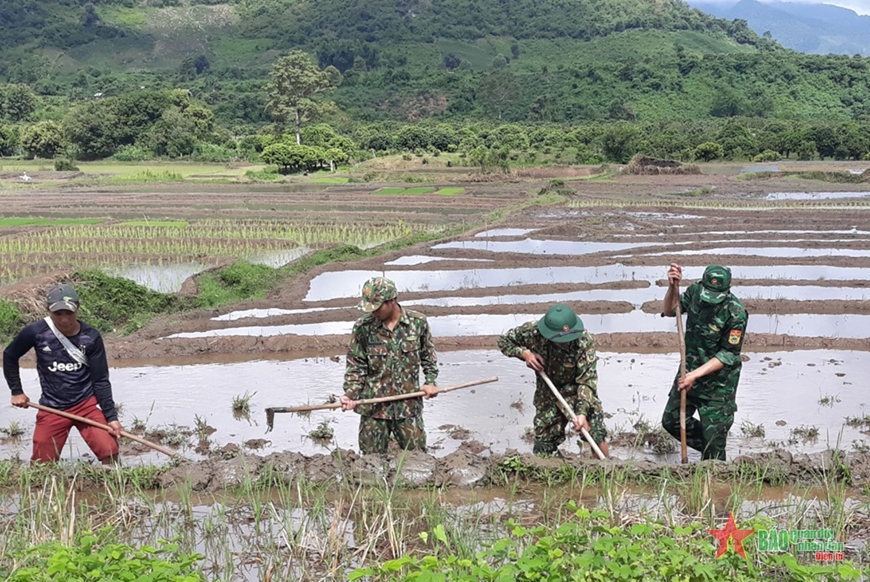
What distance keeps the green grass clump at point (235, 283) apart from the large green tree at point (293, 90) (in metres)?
39.2

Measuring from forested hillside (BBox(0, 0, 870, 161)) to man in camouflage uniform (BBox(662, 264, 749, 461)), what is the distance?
37.2 m

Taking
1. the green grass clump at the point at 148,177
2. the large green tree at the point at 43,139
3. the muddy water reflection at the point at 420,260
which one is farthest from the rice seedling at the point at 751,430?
the large green tree at the point at 43,139

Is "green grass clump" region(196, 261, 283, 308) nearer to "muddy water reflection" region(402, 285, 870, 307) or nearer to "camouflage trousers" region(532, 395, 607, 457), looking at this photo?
"muddy water reflection" region(402, 285, 870, 307)

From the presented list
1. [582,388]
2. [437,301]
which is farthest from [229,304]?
[582,388]

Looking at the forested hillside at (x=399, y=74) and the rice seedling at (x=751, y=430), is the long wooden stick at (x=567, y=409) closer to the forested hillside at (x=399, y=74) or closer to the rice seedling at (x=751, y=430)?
the rice seedling at (x=751, y=430)

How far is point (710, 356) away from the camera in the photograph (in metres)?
5.69

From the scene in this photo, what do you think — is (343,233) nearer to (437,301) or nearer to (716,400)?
(437,301)

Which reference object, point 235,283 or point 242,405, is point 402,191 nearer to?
point 235,283

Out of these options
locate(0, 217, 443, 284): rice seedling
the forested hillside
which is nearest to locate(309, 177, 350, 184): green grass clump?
the forested hillside

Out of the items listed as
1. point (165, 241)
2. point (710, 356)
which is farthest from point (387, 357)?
point (165, 241)

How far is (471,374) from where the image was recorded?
30.3 ft

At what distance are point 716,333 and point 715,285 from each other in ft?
1.14

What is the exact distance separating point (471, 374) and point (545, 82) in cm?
6503

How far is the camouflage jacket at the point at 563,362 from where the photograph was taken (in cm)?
547
